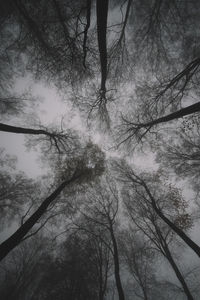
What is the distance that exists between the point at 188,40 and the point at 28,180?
1489 cm

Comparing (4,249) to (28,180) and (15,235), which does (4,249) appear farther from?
Result: (28,180)

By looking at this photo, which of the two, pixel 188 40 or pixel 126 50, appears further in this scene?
pixel 126 50

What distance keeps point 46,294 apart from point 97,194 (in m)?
9.18

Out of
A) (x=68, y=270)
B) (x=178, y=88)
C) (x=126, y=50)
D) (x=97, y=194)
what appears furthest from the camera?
(x=97, y=194)

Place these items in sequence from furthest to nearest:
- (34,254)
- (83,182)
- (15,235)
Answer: (34,254), (83,182), (15,235)

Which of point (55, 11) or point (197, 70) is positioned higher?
point (197, 70)

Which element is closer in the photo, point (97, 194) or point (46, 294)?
point (46, 294)

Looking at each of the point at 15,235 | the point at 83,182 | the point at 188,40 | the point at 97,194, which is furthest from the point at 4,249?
the point at 188,40

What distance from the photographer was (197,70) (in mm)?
6258

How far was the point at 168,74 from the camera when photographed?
21.2 ft

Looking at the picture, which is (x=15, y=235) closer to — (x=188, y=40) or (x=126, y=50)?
(x=126, y=50)

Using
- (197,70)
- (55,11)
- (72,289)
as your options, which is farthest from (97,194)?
(55,11)

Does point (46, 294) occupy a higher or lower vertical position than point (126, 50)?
lower

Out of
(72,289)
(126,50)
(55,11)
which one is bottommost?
(72,289)
